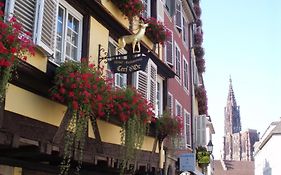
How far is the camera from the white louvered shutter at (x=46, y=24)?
308 inches

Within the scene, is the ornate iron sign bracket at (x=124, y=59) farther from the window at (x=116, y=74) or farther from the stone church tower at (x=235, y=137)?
the stone church tower at (x=235, y=137)

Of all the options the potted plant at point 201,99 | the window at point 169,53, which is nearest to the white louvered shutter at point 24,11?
the window at point 169,53

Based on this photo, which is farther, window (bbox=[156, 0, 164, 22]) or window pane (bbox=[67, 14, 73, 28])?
window (bbox=[156, 0, 164, 22])

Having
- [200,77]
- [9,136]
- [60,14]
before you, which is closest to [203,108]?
[200,77]

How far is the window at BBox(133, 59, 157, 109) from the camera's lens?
498 inches

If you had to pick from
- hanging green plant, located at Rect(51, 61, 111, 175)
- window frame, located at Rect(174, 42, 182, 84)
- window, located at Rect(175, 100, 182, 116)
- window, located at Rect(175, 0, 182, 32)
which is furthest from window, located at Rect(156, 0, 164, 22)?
hanging green plant, located at Rect(51, 61, 111, 175)

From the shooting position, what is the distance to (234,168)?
311 feet

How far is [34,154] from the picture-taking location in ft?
25.3

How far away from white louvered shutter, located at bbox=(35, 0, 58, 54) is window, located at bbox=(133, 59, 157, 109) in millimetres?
4410

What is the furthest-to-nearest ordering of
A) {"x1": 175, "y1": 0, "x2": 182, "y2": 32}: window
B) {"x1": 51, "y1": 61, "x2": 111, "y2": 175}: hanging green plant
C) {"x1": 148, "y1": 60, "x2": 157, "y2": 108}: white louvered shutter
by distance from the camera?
1. {"x1": 175, "y1": 0, "x2": 182, "y2": 32}: window
2. {"x1": 148, "y1": 60, "x2": 157, "y2": 108}: white louvered shutter
3. {"x1": 51, "y1": 61, "x2": 111, "y2": 175}: hanging green plant

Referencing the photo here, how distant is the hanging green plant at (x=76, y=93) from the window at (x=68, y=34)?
53.1 inches

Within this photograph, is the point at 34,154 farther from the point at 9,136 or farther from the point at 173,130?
the point at 173,130

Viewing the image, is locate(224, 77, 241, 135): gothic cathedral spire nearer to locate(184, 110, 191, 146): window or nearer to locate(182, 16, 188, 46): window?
locate(182, 16, 188, 46): window

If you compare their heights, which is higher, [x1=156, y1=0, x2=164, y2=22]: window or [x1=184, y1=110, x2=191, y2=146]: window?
[x1=156, y1=0, x2=164, y2=22]: window
